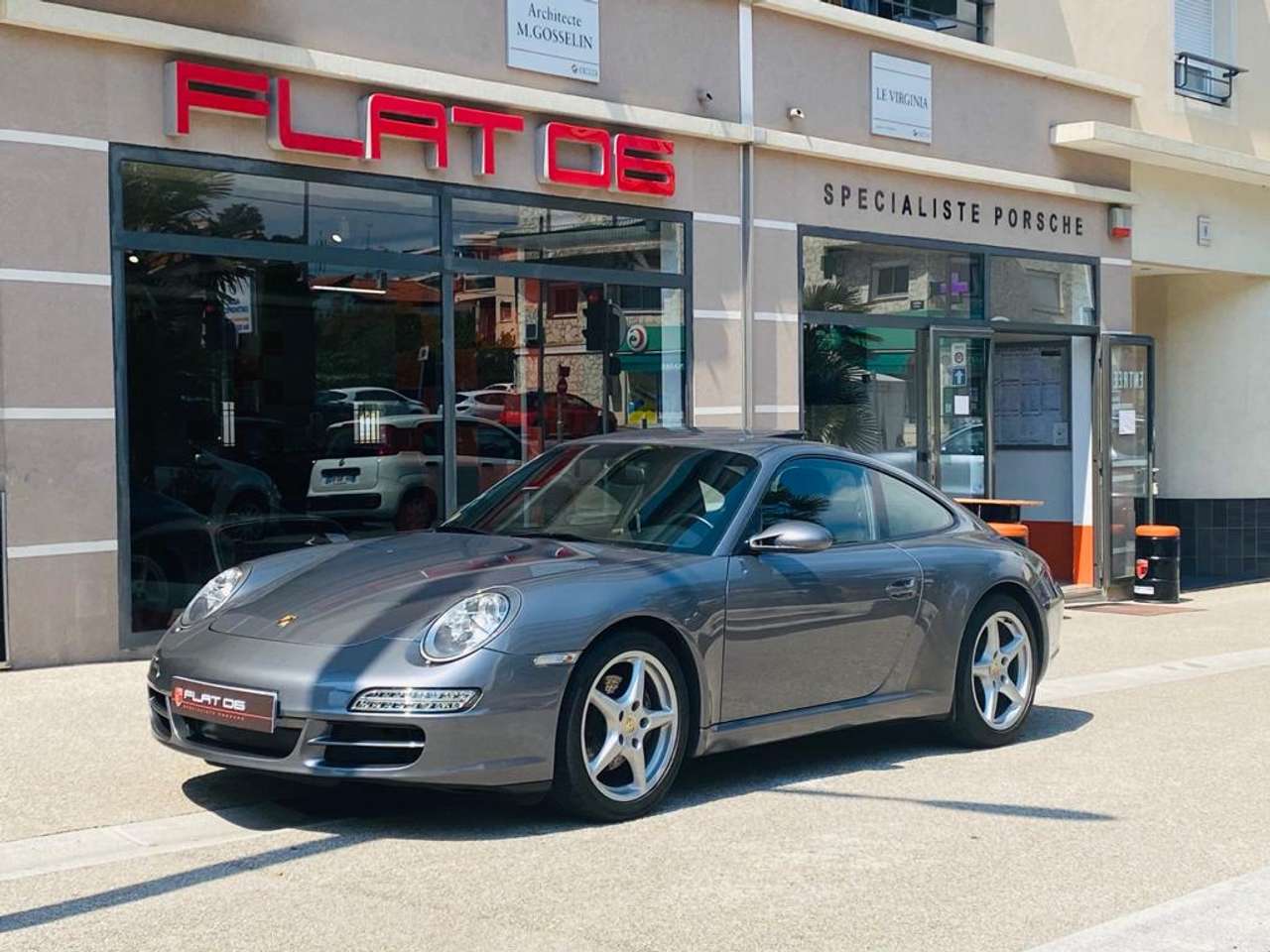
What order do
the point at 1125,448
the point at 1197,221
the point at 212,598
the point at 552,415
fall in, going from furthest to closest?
the point at 1197,221
the point at 1125,448
the point at 552,415
the point at 212,598

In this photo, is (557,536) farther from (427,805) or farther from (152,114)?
(152,114)

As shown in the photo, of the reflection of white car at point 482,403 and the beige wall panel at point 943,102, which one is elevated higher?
the beige wall panel at point 943,102

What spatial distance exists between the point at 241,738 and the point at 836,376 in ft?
29.5

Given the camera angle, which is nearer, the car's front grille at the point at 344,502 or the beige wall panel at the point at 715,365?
the car's front grille at the point at 344,502

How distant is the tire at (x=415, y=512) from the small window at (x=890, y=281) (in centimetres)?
492

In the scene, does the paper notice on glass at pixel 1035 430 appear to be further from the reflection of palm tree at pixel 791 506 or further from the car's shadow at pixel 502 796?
the reflection of palm tree at pixel 791 506

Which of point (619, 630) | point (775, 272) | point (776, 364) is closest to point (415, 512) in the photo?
point (776, 364)

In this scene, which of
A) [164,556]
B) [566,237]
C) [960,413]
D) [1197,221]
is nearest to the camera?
[164,556]

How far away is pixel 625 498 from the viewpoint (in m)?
7.09

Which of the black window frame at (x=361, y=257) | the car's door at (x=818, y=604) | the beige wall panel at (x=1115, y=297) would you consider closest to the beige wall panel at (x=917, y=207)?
the beige wall panel at (x=1115, y=297)

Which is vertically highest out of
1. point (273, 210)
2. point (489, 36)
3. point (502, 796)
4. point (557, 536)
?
point (489, 36)

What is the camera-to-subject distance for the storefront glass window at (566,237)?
11.3 meters

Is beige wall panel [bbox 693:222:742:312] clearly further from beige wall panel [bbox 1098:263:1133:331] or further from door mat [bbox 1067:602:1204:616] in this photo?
beige wall panel [bbox 1098:263:1133:331]

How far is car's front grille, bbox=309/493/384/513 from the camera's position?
10492 mm
